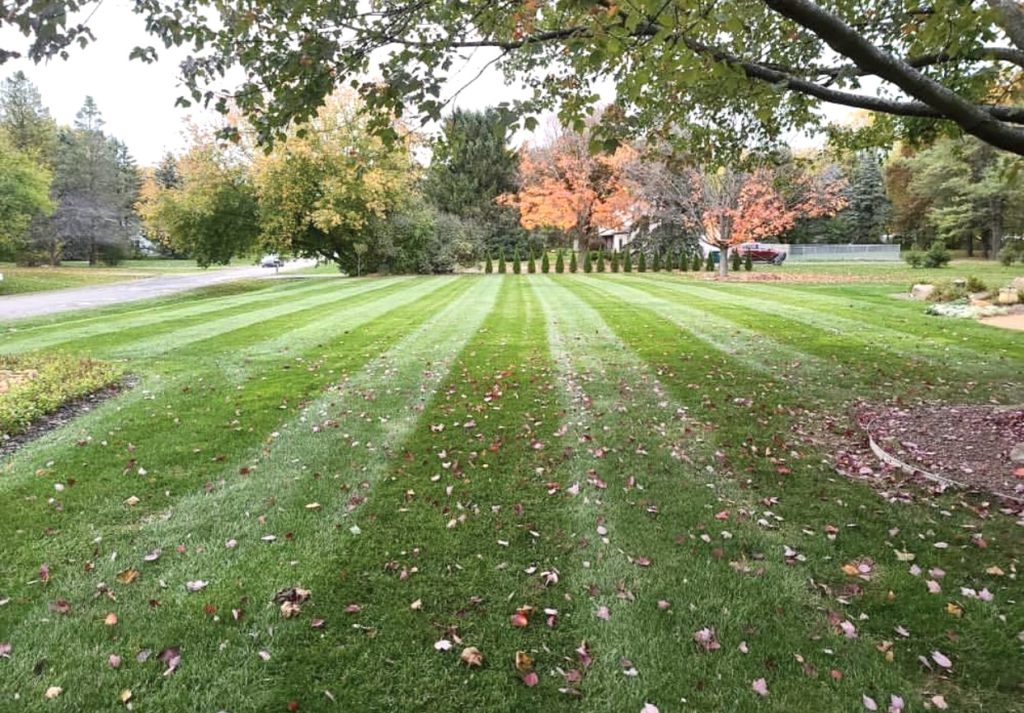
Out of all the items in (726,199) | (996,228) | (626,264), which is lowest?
(626,264)

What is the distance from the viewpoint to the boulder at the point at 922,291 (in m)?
15.0

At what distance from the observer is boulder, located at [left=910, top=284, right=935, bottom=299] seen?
1496 centimetres

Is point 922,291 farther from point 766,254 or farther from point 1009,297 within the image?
point 766,254

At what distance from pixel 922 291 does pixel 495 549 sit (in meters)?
15.9

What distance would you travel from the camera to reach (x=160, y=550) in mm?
3428

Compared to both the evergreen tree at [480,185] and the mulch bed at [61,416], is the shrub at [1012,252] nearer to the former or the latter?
the evergreen tree at [480,185]

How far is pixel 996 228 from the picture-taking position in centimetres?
3572

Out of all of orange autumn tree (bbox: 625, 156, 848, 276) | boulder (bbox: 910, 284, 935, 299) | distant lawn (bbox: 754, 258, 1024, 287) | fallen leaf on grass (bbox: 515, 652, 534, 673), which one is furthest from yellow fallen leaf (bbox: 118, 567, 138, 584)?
orange autumn tree (bbox: 625, 156, 848, 276)

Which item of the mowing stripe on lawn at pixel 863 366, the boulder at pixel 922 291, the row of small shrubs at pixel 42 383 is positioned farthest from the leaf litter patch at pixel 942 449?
the boulder at pixel 922 291

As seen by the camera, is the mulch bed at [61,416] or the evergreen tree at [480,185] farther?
the evergreen tree at [480,185]

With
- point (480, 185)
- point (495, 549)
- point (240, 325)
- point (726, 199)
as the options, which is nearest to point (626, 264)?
point (726, 199)

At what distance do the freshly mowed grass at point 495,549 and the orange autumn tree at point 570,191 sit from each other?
2970 cm

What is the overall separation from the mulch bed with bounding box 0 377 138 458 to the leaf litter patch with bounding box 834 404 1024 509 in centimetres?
657

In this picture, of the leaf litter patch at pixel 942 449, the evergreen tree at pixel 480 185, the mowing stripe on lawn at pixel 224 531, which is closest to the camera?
the mowing stripe on lawn at pixel 224 531
